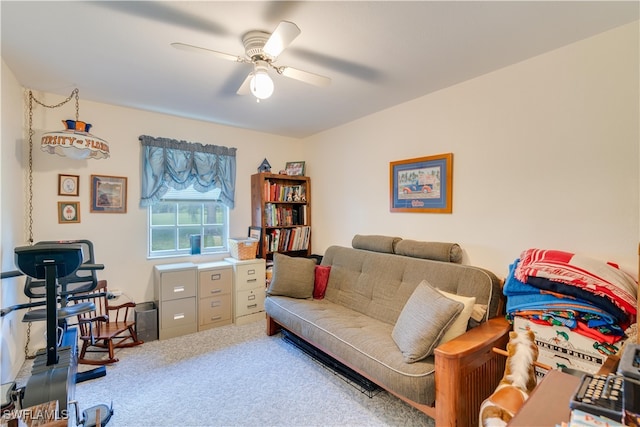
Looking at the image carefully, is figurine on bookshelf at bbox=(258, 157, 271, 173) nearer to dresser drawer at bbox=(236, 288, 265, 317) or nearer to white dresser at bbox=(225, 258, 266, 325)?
white dresser at bbox=(225, 258, 266, 325)

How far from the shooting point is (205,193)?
12.3 ft

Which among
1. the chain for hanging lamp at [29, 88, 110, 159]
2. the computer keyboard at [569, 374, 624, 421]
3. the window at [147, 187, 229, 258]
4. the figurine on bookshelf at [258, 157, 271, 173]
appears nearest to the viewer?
the computer keyboard at [569, 374, 624, 421]

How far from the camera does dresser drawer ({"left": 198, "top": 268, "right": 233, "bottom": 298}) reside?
3.29 meters

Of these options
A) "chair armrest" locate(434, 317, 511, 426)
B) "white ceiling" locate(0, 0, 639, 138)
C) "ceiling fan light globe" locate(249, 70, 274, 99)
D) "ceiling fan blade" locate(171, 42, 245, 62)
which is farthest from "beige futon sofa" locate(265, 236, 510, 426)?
Answer: "ceiling fan blade" locate(171, 42, 245, 62)

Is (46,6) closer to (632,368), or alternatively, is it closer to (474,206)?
(632,368)

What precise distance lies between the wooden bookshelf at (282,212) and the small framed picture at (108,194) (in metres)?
1.47

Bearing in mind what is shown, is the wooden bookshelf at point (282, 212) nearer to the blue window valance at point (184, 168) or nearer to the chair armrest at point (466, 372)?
the blue window valance at point (184, 168)

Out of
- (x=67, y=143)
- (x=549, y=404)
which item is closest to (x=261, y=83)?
(x=67, y=143)

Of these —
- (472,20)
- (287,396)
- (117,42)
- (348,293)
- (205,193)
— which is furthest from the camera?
(205,193)

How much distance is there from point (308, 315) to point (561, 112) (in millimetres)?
2379

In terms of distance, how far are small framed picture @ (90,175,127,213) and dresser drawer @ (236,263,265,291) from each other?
4.63 ft

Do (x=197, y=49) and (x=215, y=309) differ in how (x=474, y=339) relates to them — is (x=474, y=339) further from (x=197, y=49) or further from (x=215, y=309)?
(x=215, y=309)

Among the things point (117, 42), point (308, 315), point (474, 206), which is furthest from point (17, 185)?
point (474, 206)

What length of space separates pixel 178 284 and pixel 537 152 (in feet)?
11.3
